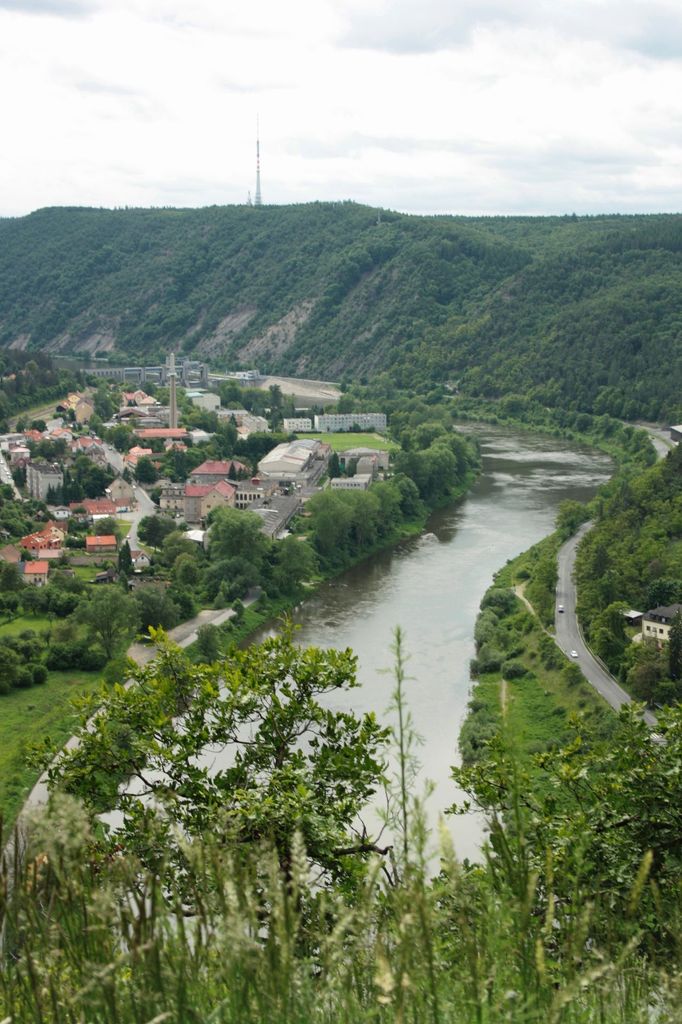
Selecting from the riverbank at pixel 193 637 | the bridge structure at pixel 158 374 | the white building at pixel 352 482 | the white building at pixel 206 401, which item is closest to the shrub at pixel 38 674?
the riverbank at pixel 193 637

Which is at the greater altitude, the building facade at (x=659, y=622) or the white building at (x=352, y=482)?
the white building at (x=352, y=482)

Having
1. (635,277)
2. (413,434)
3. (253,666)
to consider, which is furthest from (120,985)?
(635,277)

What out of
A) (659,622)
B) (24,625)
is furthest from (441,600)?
(24,625)

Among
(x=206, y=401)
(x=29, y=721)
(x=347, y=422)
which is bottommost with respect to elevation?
(x=29, y=721)

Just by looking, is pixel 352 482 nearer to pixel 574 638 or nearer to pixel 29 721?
pixel 574 638

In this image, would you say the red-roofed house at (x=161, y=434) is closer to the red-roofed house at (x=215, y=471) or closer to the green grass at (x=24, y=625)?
the red-roofed house at (x=215, y=471)
